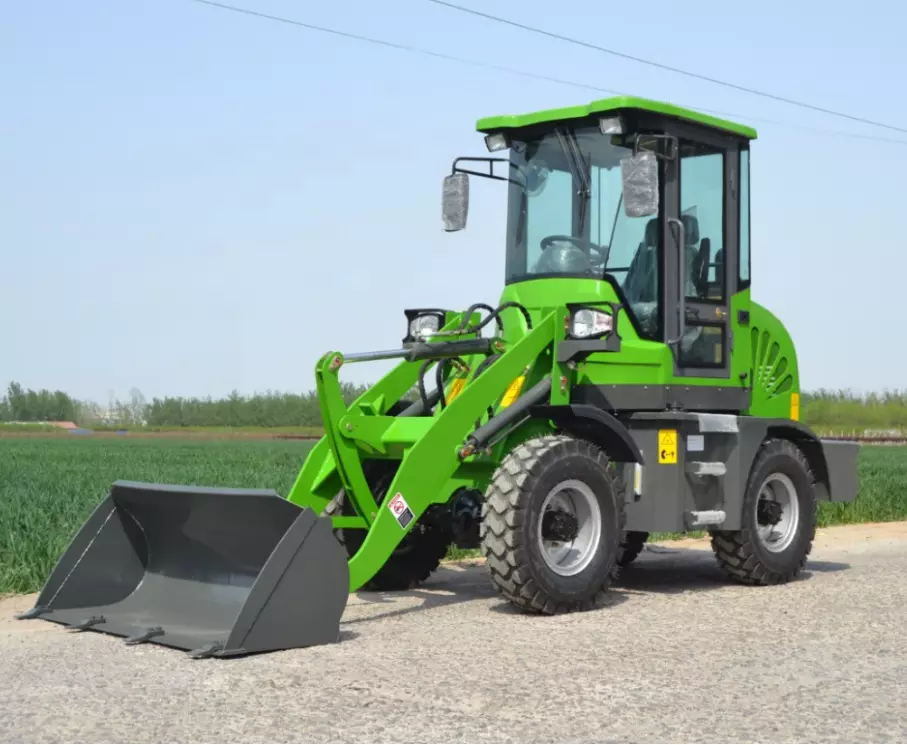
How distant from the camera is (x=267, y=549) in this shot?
7.82 metres

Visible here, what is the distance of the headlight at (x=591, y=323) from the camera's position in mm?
9055

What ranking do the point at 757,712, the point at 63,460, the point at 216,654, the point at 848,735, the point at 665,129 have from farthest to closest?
the point at 63,460 < the point at 665,129 < the point at 216,654 < the point at 757,712 < the point at 848,735

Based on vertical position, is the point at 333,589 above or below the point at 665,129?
below

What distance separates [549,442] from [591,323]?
0.98m

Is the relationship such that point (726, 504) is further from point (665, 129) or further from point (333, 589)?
point (333, 589)

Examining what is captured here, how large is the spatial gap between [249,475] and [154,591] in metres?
12.9

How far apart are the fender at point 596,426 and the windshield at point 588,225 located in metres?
0.97

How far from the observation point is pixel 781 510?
10.5 metres

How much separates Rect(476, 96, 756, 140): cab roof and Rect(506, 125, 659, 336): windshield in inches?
5.1

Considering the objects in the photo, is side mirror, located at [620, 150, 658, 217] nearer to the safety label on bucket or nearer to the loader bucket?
the safety label on bucket

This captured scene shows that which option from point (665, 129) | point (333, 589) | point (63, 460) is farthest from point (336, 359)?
point (63, 460)

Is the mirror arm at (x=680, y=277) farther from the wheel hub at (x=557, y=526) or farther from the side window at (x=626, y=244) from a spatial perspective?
the wheel hub at (x=557, y=526)

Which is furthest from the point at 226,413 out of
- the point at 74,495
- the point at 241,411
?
the point at 74,495

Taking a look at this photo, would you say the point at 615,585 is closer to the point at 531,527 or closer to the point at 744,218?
the point at 531,527
